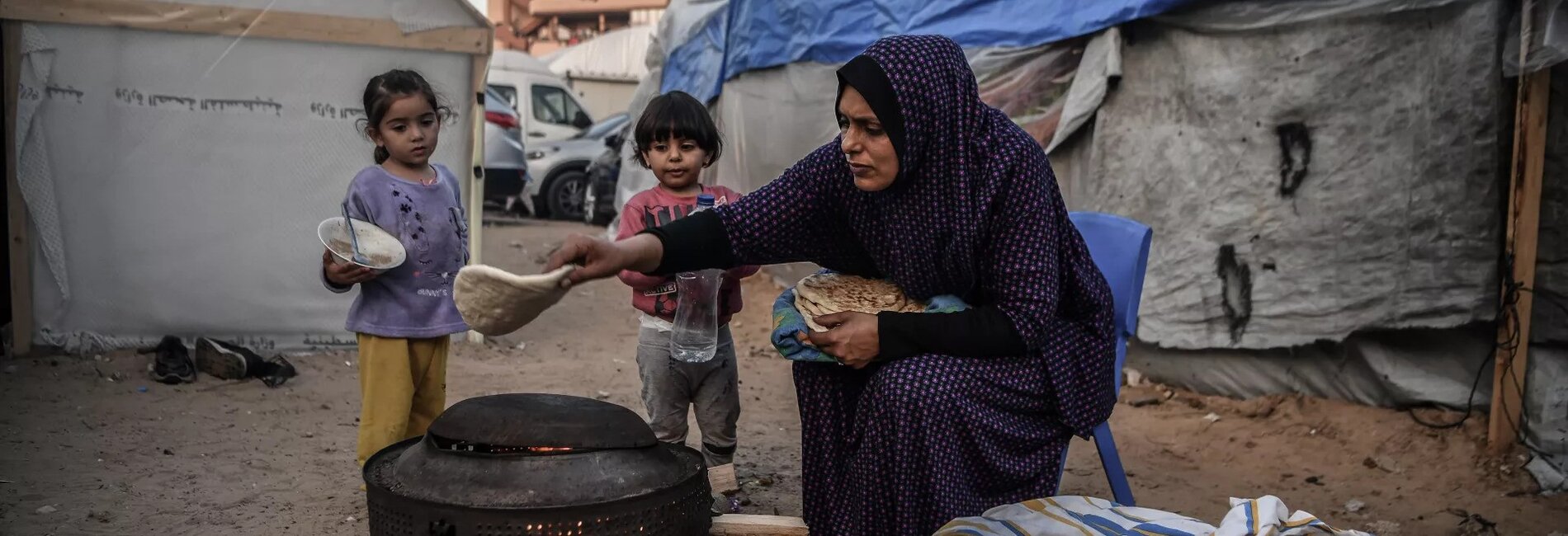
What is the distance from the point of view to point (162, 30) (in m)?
5.00

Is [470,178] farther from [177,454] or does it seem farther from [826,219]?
[826,219]

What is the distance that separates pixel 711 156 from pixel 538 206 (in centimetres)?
967

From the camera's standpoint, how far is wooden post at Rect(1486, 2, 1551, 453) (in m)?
3.54

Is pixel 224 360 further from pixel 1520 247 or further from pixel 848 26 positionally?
pixel 1520 247

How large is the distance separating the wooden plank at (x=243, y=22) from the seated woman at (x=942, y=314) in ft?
10.7

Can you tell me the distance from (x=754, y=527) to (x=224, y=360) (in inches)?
132

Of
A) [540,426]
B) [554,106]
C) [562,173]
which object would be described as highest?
[554,106]

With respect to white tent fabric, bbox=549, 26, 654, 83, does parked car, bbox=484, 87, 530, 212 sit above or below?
below

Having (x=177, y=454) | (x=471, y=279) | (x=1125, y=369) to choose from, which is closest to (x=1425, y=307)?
(x=1125, y=369)

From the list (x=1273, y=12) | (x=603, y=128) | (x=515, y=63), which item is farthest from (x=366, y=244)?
(x=515, y=63)

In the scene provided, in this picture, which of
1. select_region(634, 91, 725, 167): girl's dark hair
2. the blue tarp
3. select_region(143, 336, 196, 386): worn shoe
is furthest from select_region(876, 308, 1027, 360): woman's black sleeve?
select_region(143, 336, 196, 386): worn shoe

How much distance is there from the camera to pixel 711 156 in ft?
11.0

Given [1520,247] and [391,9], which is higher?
[391,9]

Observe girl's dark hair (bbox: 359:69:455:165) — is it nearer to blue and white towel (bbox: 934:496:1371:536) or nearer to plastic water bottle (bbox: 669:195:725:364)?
plastic water bottle (bbox: 669:195:725:364)
